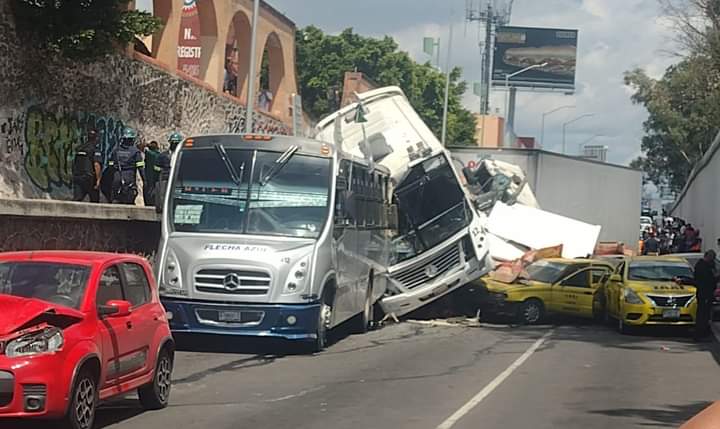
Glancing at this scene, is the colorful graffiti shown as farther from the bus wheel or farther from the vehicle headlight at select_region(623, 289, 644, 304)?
the vehicle headlight at select_region(623, 289, 644, 304)

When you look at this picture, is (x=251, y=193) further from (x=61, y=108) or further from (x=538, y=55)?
(x=538, y=55)

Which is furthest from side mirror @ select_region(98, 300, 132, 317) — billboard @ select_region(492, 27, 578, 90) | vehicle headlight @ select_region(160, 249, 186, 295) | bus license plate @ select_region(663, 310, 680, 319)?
billboard @ select_region(492, 27, 578, 90)

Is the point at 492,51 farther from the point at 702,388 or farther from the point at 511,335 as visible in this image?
the point at 702,388

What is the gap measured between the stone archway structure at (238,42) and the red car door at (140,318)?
16.3 meters

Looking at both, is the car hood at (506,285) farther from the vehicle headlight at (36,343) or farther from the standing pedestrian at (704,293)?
the vehicle headlight at (36,343)

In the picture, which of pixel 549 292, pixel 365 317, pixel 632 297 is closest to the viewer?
pixel 365 317

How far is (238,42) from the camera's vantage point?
36.4 m

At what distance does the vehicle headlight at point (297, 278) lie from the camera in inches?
633

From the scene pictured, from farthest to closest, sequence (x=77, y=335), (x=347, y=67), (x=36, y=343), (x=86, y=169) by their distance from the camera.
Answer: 1. (x=347, y=67)
2. (x=86, y=169)
3. (x=77, y=335)
4. (x=36, y=343)

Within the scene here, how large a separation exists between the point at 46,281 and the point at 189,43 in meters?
37.5

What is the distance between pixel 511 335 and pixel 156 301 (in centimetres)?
1209

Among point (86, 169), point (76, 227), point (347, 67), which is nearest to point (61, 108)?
point (86, 169)

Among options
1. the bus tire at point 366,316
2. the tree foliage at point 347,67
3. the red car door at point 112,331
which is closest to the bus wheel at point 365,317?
the bus tire at point 366,316

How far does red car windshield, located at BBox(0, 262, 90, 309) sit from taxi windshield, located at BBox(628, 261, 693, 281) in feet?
51.3
